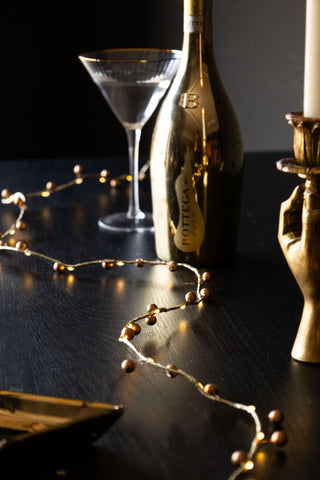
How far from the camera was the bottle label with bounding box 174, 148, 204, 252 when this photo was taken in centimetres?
80

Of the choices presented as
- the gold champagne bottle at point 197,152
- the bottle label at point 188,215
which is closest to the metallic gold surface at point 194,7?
the gold champagne bottle at point 197,152

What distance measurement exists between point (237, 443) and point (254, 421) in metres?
0.03

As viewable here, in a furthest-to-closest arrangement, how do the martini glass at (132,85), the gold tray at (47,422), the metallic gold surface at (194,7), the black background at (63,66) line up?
the black background at (63,66) < the martini glass at (132,85) < the metallic gold surface at (194,7) < the gold tray at (47,422)

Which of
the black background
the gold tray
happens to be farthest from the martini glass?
the black background

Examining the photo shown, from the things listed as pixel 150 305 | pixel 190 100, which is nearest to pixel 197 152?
pixel 190 100

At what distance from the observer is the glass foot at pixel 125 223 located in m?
1.00

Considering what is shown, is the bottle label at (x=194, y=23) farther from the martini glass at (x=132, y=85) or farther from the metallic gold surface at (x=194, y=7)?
the martini glass at (x=132, y=85)

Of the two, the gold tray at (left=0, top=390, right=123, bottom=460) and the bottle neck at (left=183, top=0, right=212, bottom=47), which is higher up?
the bottle neck at (left=183, top=0, right=212, bottom=47)

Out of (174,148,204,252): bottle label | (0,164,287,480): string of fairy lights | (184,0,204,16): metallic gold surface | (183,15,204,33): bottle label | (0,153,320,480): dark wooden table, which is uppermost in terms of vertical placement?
(184,0,204,16): metallic gold surface

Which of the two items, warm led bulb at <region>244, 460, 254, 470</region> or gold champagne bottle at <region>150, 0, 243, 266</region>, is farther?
gold champagne bottle at <region>150, 0, 243, 266</region>

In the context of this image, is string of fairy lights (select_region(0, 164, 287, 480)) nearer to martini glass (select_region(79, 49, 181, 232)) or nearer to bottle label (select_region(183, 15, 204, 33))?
martini glass (select_region(79, 49, 181, 232))

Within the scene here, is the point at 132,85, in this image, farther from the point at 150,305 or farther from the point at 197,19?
the point at 150,305

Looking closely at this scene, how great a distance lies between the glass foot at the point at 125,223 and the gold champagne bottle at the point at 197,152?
0.57ft

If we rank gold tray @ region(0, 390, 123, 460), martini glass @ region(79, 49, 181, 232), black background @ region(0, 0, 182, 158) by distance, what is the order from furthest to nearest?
black background @ region(0, 0, 182, 158) → martini glass @ region(79, 49, 181, 232) → gold tray @ region(0, 390, 123, 460)
